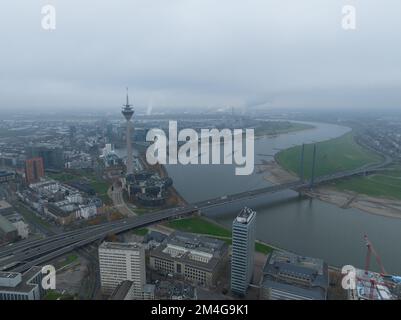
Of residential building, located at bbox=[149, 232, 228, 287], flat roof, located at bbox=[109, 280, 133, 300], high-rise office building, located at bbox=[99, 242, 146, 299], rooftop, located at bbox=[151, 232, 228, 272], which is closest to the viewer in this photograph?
flat roof, located at bbox=[109, 280, 133, 300]

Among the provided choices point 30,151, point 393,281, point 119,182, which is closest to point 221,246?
point 393,281

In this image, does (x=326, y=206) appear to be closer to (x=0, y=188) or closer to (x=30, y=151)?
(x=0, y=188)

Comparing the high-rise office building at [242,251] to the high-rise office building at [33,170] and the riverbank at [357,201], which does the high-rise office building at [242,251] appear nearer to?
the riverbank at [357,201]

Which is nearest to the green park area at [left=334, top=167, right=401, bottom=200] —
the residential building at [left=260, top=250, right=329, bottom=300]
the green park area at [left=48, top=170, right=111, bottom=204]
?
the residential building at [left=260, top=250, right=329, bottom=300]

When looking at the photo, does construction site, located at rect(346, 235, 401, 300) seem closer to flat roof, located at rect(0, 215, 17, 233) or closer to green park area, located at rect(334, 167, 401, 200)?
green park area, located at rect(334, 167, 401, 200)

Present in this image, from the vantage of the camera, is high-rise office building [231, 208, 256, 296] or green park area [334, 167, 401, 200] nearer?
high-rise office building [231, 208, 256, 296]
